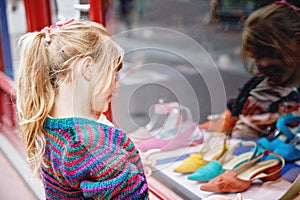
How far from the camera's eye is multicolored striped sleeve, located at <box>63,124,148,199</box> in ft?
3.33

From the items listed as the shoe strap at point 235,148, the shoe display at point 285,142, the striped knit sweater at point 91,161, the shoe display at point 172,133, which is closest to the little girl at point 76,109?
the striped knit sweater at point 91,161

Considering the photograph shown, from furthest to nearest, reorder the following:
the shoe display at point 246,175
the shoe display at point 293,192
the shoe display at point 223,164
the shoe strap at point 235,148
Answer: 1. the shoe strap at point 235,148
2. the shoe display at point 223,164
3. the shoe display at point 246,175
4. the shoe display at point 293,192

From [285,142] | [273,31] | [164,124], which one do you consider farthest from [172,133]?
[273,31]

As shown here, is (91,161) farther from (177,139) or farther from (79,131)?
(177,139)

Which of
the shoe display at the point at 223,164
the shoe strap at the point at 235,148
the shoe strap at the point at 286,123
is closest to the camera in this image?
the shoe display at the point at 223,164

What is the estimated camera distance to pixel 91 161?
1.02 meters

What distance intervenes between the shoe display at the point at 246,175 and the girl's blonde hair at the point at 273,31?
43cm

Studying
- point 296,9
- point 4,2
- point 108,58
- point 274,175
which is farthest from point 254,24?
point 4,2

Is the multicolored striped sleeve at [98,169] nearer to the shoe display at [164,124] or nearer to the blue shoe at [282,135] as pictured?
the shoe display at [164,124]

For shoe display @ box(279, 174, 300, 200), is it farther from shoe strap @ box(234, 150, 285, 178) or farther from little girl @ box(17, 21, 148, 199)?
little girl @ box(17, 21, 148, 199)

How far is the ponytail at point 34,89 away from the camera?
104cm

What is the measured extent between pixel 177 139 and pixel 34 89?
3.01 feet

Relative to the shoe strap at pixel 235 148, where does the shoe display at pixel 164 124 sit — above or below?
above

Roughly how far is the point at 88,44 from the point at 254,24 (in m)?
1.10
